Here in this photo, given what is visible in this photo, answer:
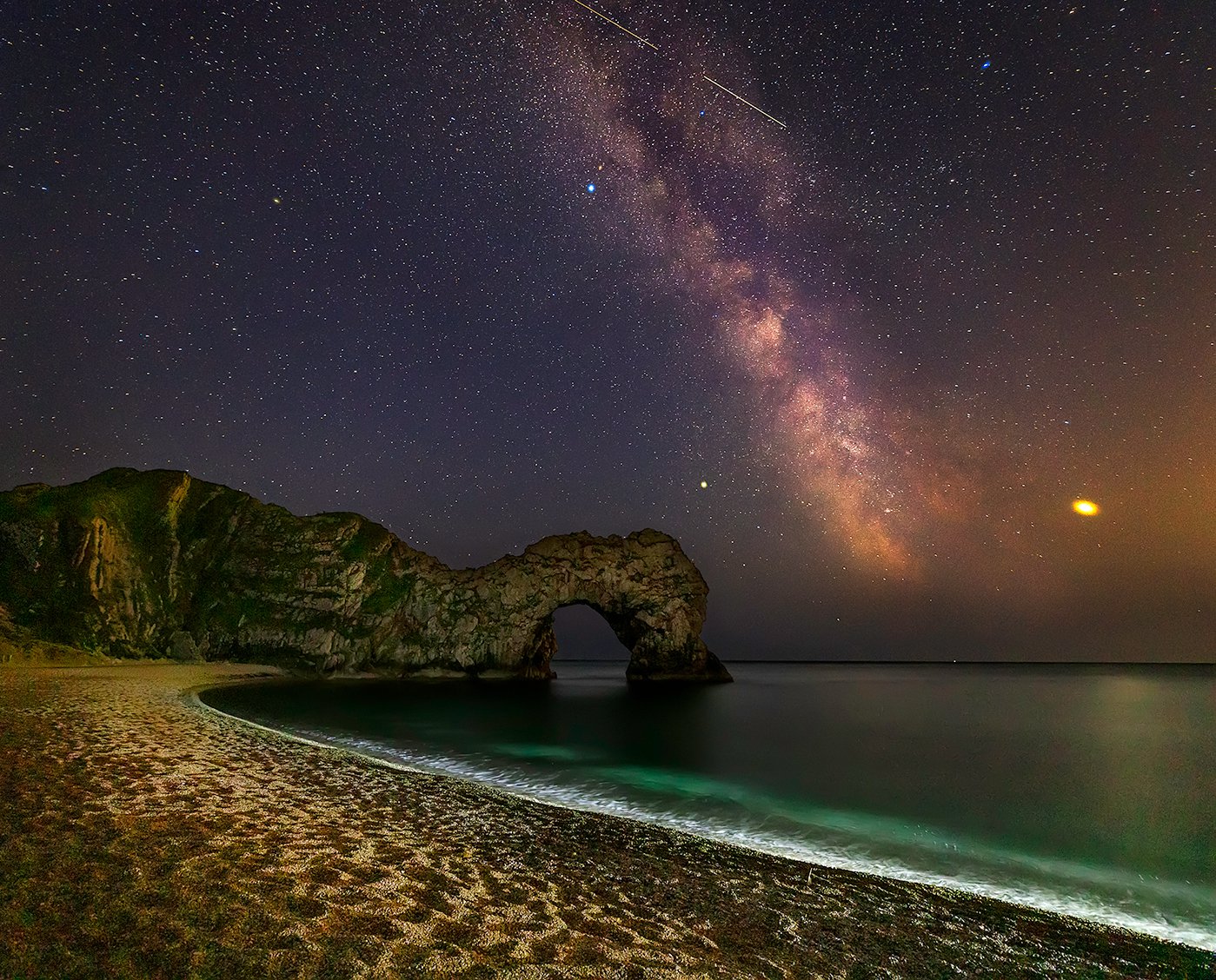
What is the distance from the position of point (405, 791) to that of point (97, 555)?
280 ft

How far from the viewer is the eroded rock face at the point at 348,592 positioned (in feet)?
260

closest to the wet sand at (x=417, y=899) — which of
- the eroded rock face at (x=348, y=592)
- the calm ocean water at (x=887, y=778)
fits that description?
the calm ocean water at (x=887, y=778)

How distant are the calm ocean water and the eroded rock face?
33833 millimetres

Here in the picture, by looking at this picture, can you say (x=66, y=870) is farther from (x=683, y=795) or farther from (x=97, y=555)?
(x=97, y=555)

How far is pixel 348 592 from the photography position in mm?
84688

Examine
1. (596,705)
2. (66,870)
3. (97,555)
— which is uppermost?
(97,555)

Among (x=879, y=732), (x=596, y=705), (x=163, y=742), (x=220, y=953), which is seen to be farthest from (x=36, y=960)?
(x=596, y=705)

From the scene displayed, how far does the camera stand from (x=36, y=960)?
431 centimetres

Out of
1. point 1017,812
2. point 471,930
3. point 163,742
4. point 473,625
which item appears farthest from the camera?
point 473,625

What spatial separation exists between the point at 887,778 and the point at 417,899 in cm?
2103

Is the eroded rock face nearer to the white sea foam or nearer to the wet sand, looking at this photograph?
the white sea foam

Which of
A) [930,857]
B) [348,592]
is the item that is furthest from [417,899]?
[348,592]

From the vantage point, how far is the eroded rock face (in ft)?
260

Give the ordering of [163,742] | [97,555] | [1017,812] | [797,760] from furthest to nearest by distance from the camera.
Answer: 1. [97,555]
2. [797,760]
3. [1017,812]
4. [163,742]
